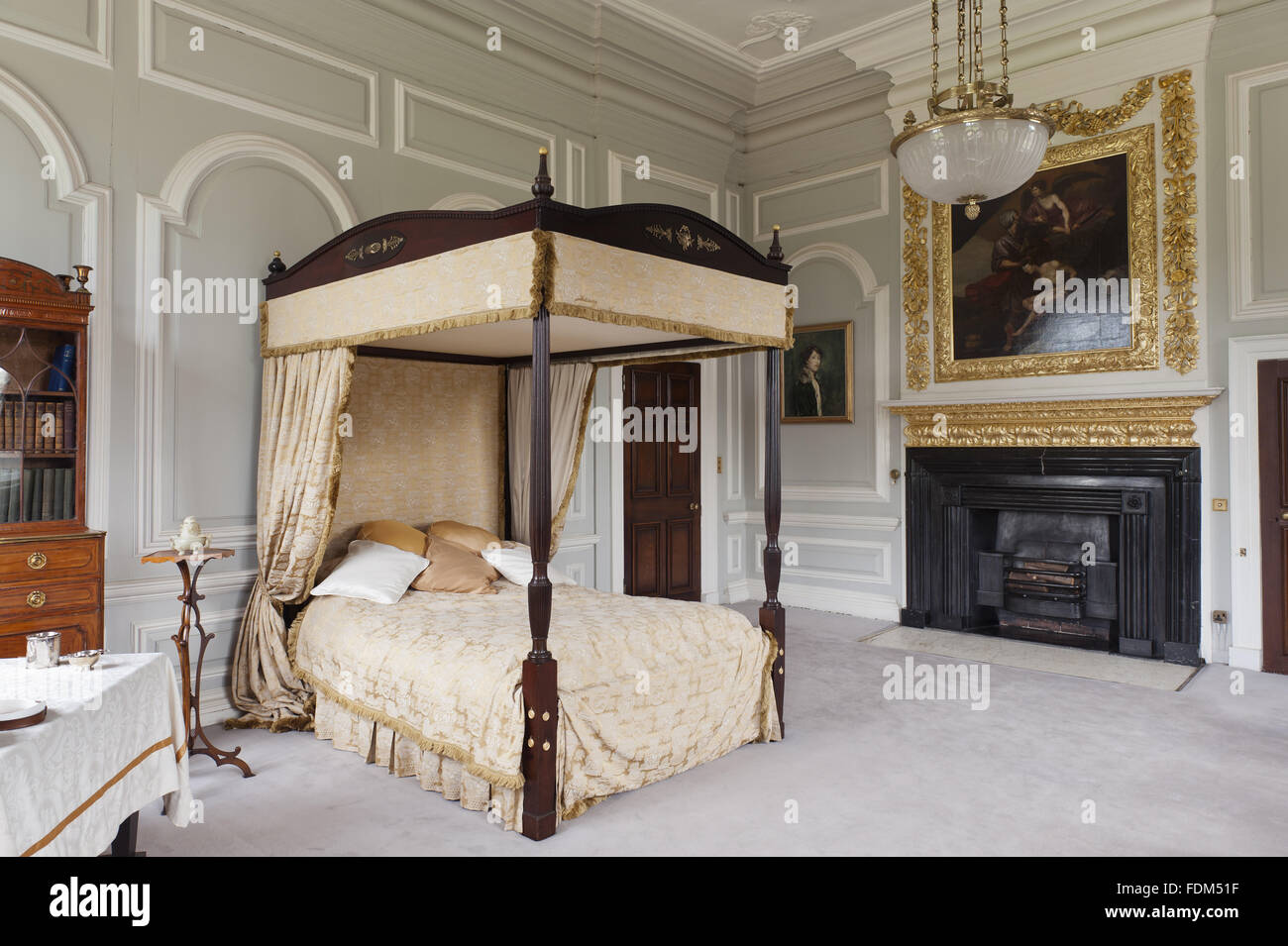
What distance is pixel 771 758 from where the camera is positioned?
382 cm

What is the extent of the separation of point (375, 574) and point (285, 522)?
0.51 metres

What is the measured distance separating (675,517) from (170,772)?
192 inches

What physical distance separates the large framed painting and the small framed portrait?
2.60 feet

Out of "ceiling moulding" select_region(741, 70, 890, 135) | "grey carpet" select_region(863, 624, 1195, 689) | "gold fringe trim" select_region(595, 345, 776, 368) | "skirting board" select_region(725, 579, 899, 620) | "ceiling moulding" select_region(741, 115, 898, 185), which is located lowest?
"grey carpet" select_region(863, 624, 1195, 689)

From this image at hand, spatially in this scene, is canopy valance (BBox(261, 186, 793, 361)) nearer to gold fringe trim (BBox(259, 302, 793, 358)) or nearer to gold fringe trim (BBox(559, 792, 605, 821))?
gold fringe trim (BBox(259, 302, 793, 358))

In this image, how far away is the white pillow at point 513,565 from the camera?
4711 millimetres

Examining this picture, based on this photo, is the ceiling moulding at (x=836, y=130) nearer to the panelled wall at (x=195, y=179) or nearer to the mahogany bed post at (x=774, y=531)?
the panelled wall at (x=195, y=179)

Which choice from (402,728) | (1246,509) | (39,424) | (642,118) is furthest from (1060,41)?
(39,424)

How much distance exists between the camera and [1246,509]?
17.4 ft

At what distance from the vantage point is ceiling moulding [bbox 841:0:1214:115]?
545 centimetres

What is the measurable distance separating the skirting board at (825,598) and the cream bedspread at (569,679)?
10.2ft

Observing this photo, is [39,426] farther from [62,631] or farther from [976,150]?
[976,150]

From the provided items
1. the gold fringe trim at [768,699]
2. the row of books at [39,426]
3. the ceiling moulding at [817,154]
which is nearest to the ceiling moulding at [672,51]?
the ceiling moulding at [817,154]

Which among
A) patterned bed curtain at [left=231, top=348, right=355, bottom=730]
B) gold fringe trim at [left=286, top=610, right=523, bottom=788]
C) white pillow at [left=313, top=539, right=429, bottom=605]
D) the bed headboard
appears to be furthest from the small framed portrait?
gold fringe trim at [left=286, top=610, right=523, bottom=788]
